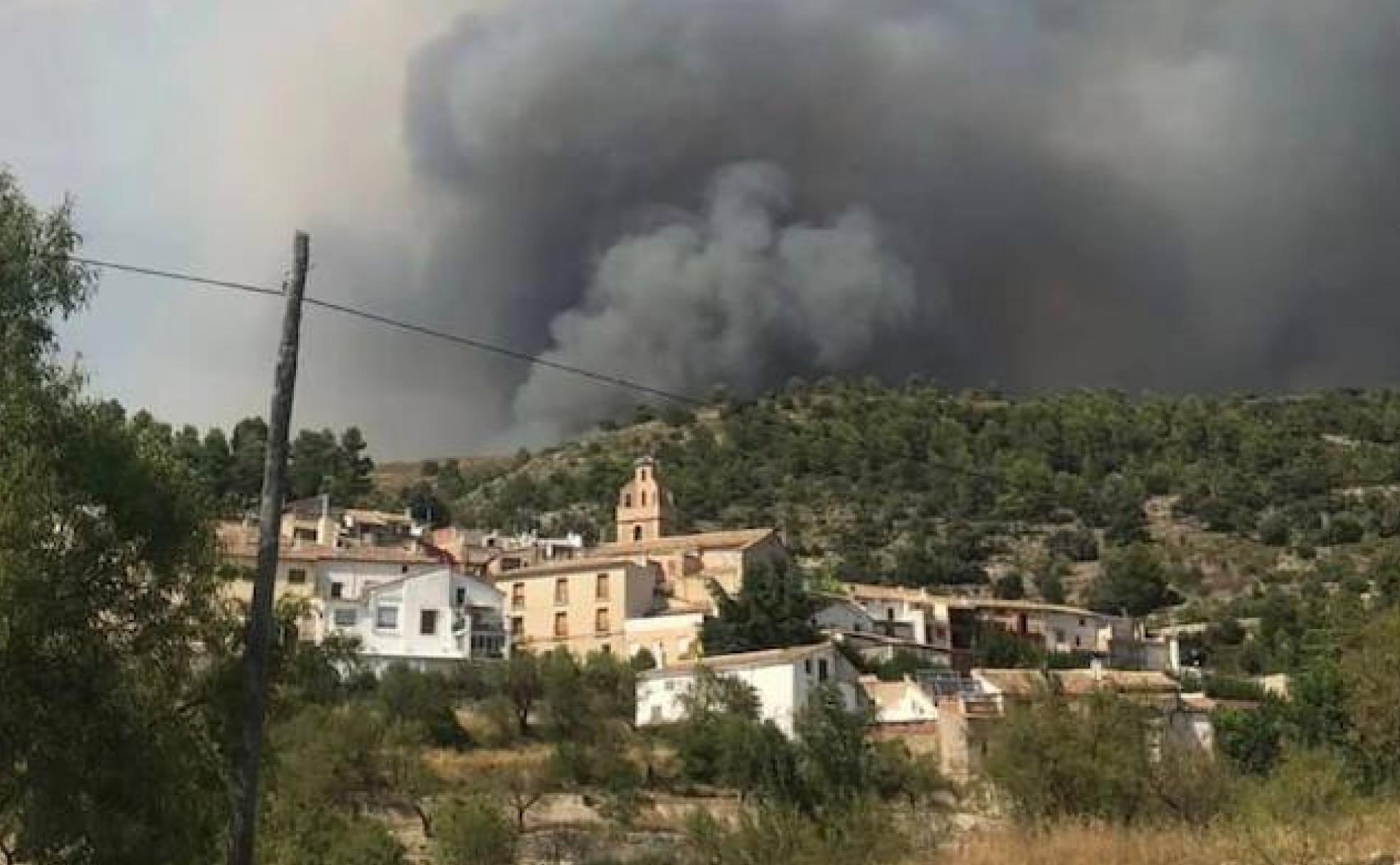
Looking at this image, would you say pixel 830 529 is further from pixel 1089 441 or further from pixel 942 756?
pixel 942 756

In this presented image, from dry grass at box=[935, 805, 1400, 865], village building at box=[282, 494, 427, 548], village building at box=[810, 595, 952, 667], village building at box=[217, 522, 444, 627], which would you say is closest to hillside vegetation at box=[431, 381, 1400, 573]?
village building at box=[282, 494, 427, 548]

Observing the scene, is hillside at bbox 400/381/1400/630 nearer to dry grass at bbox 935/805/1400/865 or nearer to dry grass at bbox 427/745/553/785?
dry grass at bbox 427/745/553/785

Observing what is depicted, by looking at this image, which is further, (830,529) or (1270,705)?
(830,529)

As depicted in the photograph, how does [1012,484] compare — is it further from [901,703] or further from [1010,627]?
[901,703]

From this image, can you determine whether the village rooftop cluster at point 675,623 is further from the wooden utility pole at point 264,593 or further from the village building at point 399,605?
the wooden utility pole at point 264,593

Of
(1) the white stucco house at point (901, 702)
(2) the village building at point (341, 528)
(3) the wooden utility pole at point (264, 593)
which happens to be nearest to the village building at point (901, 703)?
(1) the white stucco house at point (901, 702)

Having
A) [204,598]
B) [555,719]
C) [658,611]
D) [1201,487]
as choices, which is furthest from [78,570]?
[1201,487]

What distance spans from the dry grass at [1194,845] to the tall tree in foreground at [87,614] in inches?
304

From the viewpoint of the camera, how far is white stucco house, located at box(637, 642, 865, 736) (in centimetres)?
6669

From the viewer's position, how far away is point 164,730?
45.6 feet

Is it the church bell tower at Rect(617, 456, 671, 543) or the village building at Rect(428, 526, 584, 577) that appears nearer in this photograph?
the village building at Rect(428, 526, 584, 577)

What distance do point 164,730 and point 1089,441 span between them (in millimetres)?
152541

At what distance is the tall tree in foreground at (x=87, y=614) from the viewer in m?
13.0

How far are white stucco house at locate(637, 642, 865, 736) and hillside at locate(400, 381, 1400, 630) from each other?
3992 cm
